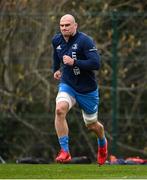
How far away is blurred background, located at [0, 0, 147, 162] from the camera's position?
1777cm

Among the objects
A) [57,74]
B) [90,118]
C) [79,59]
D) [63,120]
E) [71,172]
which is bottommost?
[71,172]

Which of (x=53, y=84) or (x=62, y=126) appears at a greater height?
(x=62, y=126)

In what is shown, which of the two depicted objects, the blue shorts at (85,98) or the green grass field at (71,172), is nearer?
the green grass field at (71,172)

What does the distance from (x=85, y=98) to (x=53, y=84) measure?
18.3ft

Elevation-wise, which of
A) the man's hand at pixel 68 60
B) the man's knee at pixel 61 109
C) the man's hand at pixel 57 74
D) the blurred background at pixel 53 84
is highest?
the man's hand at pixel 68 60

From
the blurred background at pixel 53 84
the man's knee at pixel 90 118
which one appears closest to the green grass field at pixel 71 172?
the man's knee at pixel 90 118

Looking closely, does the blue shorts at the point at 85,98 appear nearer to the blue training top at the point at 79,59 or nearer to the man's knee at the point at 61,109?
the blue training top at the point at 79,59

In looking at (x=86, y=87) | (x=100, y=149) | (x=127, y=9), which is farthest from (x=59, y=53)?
(x=127, y=9)

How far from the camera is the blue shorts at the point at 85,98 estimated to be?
12.5m

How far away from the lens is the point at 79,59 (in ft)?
40.7

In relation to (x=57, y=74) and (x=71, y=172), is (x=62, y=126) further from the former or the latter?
(x=57, y=74)

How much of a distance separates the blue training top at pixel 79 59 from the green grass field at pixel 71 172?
1093 millimetres

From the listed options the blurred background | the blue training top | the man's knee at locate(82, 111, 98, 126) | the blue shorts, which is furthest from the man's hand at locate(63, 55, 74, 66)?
the blurred background

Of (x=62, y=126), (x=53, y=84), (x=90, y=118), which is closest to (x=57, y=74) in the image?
(x=90, y=118)
